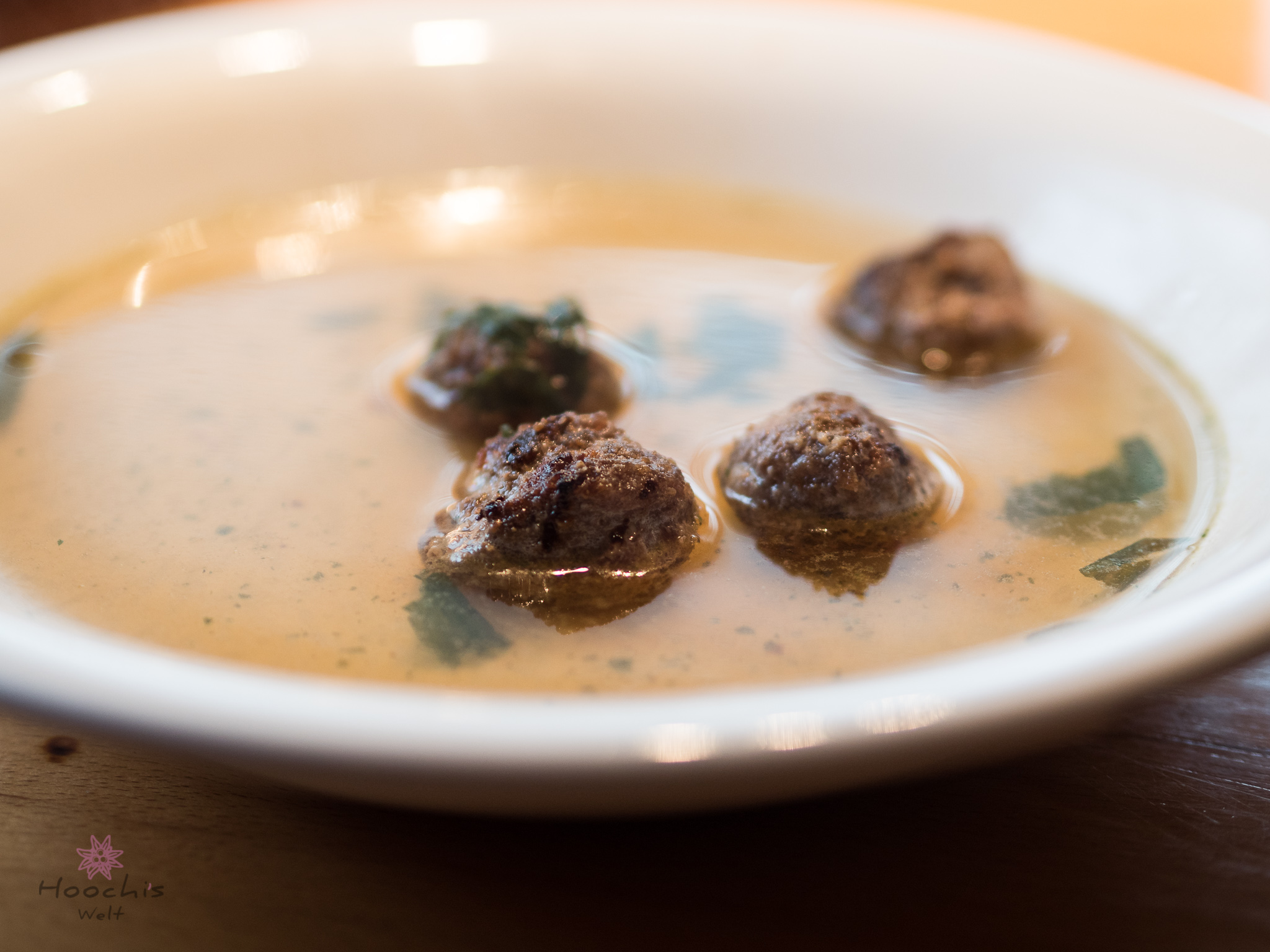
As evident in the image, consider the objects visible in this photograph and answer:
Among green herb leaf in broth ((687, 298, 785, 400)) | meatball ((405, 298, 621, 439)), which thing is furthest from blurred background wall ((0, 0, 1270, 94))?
meatball ((405, 298, 621, 439))

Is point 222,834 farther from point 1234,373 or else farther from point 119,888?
point 1234,373

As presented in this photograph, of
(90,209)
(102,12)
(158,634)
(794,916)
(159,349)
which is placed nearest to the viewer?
(794,916)

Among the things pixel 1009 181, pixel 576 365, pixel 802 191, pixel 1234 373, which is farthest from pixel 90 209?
pixel 1234 373

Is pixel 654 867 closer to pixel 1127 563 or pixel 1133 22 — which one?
pixel 1127 563

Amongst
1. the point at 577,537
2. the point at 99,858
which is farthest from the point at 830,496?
the point at 99,858

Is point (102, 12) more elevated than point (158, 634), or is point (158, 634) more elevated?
point (102, 12)

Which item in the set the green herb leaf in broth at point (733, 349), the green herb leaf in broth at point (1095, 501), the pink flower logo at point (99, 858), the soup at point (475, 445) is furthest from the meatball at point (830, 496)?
the pink flower logo at point (99, 858)
